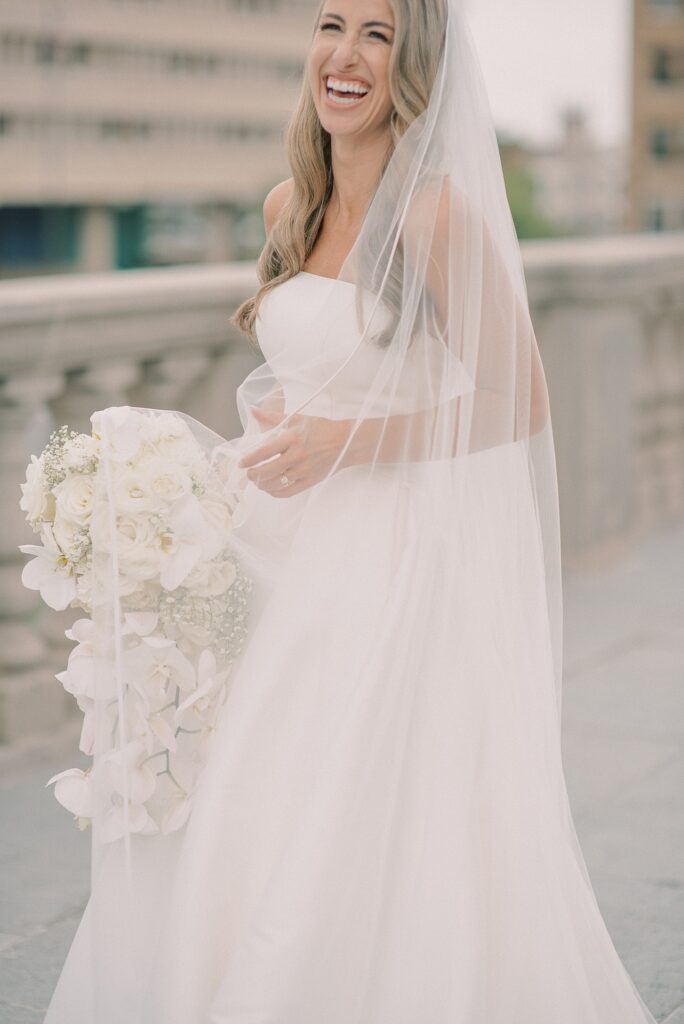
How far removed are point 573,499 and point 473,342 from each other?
16.1ft

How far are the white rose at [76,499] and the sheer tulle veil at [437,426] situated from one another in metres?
0.04

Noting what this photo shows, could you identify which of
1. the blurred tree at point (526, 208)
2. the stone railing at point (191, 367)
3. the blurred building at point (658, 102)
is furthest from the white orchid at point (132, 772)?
the blurred tree at point (526, 208)

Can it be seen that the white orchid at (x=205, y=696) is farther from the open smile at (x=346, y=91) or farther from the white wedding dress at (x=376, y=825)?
the open smile at (x=346, y=91)

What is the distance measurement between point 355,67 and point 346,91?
5cm

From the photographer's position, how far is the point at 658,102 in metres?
112

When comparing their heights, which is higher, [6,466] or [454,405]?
[454,405]

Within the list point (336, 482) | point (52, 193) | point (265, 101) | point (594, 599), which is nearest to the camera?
point (336, 482)

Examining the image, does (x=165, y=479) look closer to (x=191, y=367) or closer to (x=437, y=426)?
(x=437, y=426)

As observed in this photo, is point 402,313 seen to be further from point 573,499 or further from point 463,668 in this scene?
point 573,499

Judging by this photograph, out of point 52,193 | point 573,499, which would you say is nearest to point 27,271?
point 52,193

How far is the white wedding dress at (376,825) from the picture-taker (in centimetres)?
270

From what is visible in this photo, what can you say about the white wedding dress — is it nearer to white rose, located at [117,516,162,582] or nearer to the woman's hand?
the woman's hand

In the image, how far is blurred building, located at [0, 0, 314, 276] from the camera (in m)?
85.5

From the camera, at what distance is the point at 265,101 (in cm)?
10338
